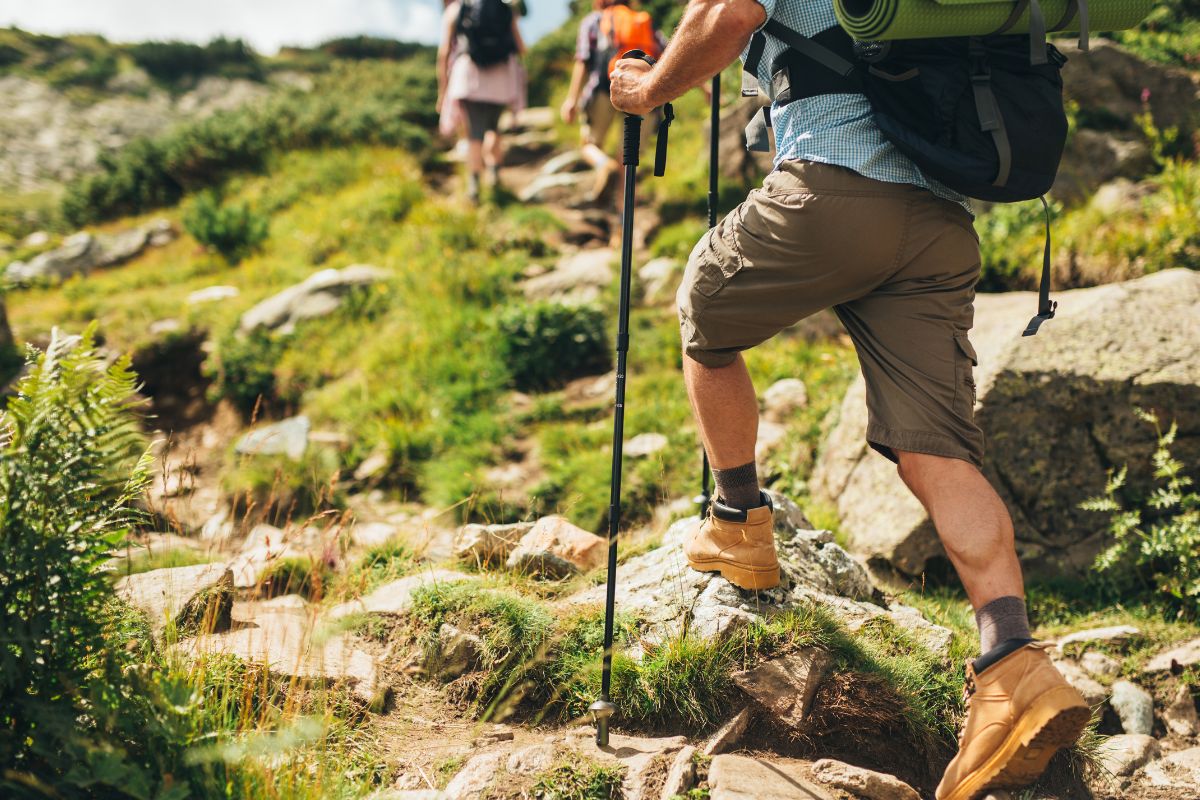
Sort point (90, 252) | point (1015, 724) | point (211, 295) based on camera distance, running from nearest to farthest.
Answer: point (1015, 724)
point (211, 295)
point (90, 252)

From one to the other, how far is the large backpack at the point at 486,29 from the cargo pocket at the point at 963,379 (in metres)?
8.18

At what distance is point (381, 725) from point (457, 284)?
5932 millimetres

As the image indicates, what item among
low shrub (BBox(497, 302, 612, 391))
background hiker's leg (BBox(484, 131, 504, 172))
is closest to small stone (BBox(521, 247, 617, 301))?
low shrub (BBox(497, 302, 612, 391))

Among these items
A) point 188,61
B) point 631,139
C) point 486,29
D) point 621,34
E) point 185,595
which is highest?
point 188,61

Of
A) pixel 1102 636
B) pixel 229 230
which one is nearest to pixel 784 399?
pixel 1102 636

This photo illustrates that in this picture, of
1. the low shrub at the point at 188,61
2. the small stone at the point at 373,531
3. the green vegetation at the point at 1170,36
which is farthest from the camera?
the low shrub at the point at 188,61

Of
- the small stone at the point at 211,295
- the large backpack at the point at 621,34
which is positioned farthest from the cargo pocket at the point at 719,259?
the small stone at the point at 211,295

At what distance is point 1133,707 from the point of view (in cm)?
363

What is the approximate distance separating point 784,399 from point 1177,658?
9.29 feet

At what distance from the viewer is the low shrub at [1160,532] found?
13.8 ft

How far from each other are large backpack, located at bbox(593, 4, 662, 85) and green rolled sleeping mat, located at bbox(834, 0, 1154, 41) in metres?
6.20

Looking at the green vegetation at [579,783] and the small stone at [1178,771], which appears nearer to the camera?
the green vegetation at [579,783]

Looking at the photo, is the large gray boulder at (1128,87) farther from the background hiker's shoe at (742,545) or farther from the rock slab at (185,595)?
the rock slab at (185,595)

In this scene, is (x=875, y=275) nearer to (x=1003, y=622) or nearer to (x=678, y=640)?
(x=1003, y=622)
